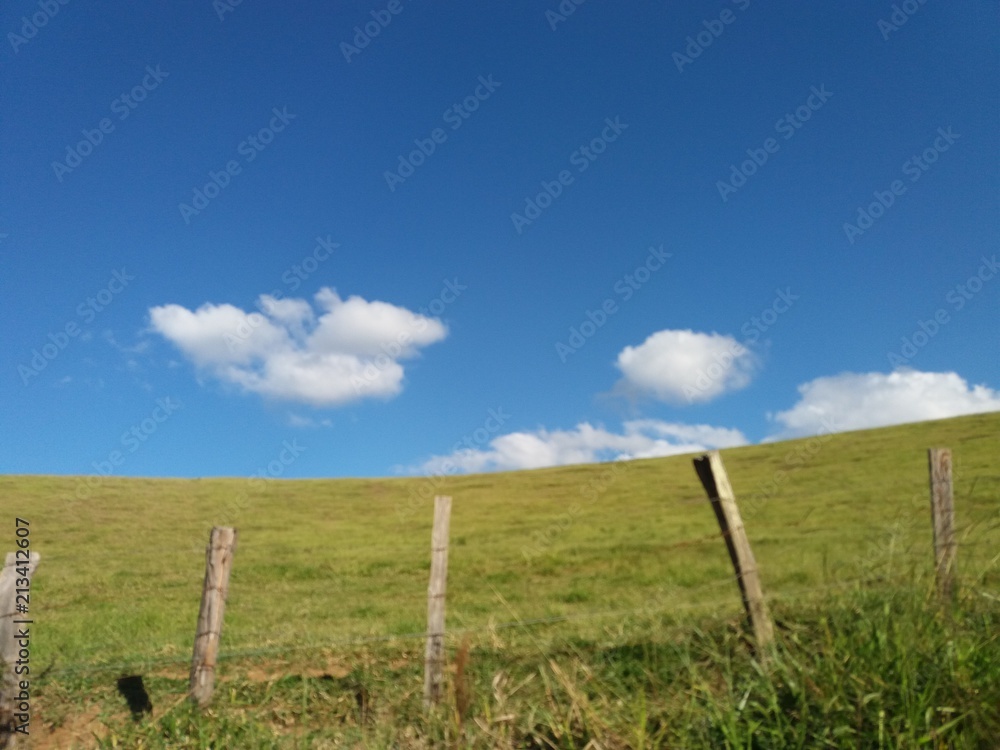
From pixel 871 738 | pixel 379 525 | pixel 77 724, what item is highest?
pixel 379 525

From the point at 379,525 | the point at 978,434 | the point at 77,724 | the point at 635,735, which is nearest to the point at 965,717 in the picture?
the point at 635,735

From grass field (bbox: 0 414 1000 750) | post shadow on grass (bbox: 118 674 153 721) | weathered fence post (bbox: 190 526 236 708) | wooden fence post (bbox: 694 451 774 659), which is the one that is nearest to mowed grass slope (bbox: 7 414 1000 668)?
grass field (bbox: 0 414 1000 750)

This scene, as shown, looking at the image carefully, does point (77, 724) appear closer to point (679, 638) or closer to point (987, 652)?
point (679, 638)

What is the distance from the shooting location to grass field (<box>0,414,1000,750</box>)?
459cm

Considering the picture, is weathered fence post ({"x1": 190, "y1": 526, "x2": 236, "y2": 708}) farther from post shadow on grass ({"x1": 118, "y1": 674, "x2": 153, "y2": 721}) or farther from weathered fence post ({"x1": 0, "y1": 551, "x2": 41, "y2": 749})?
weathered fence post ({"x1": 0, "y1": 551, "x2": 41, "y2": 749})

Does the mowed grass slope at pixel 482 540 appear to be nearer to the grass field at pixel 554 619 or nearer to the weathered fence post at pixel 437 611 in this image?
the grass field at pixel 554 619

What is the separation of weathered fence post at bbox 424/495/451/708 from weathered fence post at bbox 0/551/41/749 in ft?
11.2

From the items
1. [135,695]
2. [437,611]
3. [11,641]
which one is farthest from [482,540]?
[11,641]

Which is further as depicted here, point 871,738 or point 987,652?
point 987,652

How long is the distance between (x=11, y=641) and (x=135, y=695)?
1432 mm

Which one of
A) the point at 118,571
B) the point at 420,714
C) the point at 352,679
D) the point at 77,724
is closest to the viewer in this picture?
the point at 420,714

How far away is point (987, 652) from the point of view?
4.67m

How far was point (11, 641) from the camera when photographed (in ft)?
22.3

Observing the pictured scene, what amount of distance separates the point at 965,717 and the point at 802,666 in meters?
0.85
